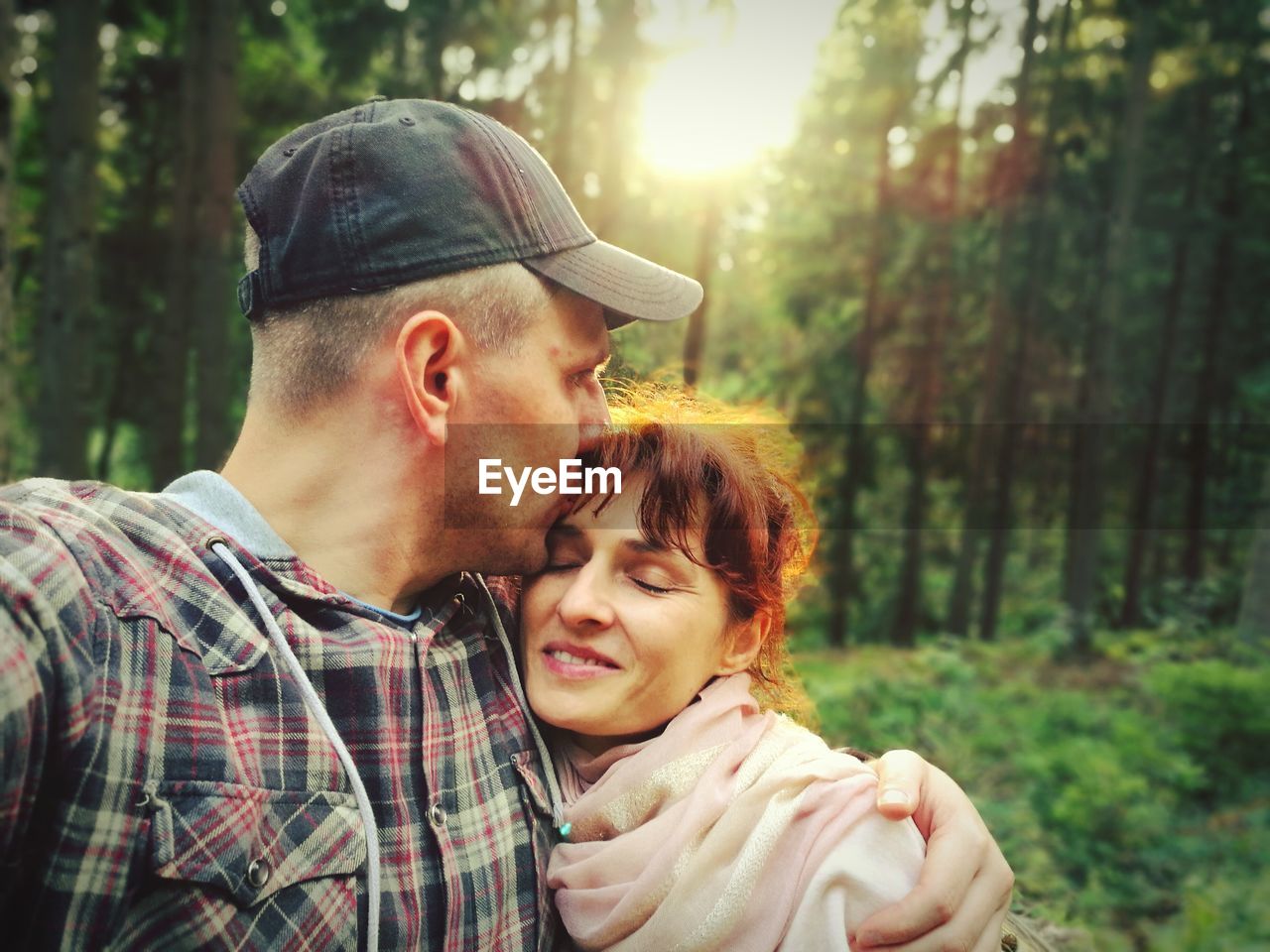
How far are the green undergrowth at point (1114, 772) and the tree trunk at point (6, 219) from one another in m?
6.18

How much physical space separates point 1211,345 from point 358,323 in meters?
19.2

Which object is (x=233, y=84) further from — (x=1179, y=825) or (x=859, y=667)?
(x=1179, y=825)

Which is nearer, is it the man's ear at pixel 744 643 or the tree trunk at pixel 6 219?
the man's ear at pixel 744 643

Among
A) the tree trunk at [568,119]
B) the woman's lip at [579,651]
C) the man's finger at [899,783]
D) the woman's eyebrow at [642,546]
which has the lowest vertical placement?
the man's finger at [899,783]

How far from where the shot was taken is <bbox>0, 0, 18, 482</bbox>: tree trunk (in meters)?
4.30

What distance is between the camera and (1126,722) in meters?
8.88

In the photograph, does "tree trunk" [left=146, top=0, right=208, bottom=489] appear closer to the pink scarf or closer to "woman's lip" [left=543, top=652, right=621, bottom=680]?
"woman's lip" [left=543, top=652, right=621, bottom=680]

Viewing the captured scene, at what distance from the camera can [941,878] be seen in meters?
1.49

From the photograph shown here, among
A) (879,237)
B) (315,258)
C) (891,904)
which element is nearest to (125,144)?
(879,237)

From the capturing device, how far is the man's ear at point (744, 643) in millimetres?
1983

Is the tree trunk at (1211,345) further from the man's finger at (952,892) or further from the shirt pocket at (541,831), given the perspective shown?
the shirt pocket at (541,831)

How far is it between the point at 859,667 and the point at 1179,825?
4042mm

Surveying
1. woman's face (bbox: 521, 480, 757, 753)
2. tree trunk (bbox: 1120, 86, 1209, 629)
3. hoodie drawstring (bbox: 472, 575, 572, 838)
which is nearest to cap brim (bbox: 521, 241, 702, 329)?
woman's face (bbox: 521, 480, 757, 753)

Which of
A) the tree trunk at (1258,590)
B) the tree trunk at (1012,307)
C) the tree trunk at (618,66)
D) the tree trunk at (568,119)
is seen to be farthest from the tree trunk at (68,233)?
the tree trunk at (1258,590)
